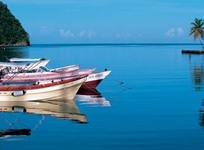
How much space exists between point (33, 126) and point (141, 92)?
13.5 meters

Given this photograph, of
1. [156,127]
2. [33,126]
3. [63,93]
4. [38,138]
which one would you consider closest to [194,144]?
[156,127]

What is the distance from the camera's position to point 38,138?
678 inches

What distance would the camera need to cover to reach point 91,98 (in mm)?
29297

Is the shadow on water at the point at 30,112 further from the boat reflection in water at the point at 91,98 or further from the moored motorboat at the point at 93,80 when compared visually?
the moored motorboat at the point at 93,80

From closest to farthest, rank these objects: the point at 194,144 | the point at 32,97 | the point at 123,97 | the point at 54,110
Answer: the point at 194,144, the point at 54,110, the point at 32,97, the point at 123,97

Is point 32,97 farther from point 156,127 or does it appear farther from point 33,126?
point 156,127

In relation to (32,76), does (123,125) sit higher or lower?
lower

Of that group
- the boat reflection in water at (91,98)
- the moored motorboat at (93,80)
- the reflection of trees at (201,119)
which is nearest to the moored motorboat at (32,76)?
the boat reflection in water at (91,98)

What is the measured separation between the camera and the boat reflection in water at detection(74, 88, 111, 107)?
2681 centimetres

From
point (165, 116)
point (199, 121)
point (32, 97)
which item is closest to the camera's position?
point (199, 121)

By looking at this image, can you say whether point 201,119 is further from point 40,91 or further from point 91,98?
point 91,98

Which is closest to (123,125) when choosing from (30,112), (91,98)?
(30,112)

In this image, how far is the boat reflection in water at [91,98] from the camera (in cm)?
2681

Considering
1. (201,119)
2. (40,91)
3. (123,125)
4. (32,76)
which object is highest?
(32,76)
